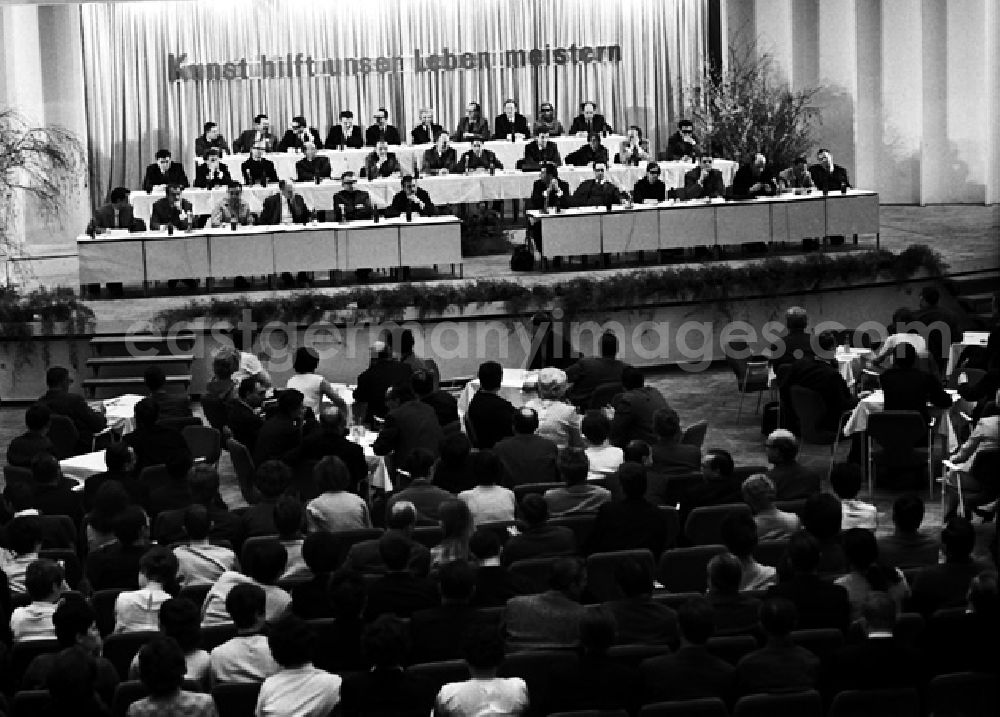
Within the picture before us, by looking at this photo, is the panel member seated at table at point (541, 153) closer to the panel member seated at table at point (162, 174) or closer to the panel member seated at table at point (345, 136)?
the panel member seated at table at point (345, 136)

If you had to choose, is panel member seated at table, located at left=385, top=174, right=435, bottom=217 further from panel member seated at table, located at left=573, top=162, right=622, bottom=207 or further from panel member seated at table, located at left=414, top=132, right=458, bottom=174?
panel member seated at table, located at left=414, top=132, right=458, bottom=174

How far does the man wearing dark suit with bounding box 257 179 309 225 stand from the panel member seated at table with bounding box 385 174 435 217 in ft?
3.30

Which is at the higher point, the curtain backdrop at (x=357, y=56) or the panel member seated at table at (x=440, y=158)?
the curtain backdrop at (x=357, y=56)

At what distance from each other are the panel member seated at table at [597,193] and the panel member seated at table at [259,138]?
4549mm

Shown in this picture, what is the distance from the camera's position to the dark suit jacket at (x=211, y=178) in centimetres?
2023

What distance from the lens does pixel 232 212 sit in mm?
18359

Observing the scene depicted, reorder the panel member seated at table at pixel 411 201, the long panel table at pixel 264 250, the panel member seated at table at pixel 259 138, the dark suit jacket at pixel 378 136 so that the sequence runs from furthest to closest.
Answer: the dark suit jacket at pixel 378 136 < the panel member seated at table at pixel 259 138 < the panel member seated at table at pixel 411 201 < the long panel table at pixel 264 250

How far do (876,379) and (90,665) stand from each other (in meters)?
8.18

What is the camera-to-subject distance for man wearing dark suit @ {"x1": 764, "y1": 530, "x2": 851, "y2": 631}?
7141 millimetres

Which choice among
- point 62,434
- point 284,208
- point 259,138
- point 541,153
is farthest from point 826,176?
point 62,434

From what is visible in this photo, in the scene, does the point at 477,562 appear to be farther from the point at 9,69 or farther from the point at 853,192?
the point at 9,69

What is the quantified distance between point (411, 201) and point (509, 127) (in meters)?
4.63

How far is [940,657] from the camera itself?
6516 mm

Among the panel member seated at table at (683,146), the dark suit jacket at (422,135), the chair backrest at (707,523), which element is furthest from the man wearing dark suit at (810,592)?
the dark suit jacket at (422,135)
